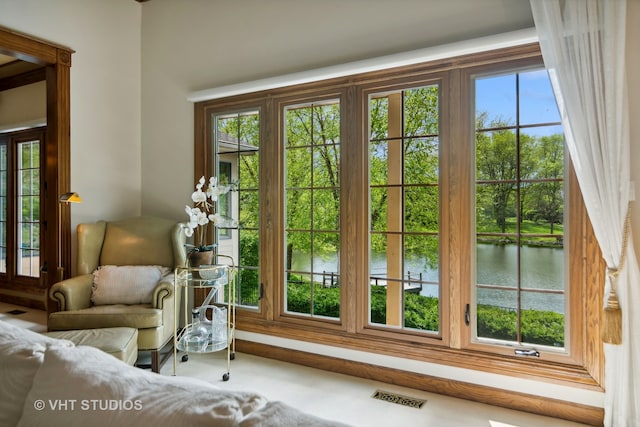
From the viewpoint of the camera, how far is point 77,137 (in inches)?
138

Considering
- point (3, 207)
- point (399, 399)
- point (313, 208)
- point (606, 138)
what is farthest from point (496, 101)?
point (3, 207)

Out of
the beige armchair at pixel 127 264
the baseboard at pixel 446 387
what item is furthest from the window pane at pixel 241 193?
the baseboard at pixel 446 387

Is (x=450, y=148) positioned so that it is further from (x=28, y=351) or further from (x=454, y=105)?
(x=28, y=351)

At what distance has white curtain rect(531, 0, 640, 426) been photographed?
6.61 ft

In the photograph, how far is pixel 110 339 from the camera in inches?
95.0

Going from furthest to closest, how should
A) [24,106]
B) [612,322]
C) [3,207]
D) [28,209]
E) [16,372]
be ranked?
1. [3,207]
2. [28,209]
3. [24,106]
4. [612,322]
5. [16,372]

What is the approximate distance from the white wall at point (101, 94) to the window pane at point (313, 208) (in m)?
1.78

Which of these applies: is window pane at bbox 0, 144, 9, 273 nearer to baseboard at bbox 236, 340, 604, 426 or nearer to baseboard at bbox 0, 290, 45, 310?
baseboard at bbox 0, 290, 45, 310

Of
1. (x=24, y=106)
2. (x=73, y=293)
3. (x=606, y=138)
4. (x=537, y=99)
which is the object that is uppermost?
(x=24, y=106)

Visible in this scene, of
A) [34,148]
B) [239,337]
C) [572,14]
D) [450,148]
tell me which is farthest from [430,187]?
[34,148]

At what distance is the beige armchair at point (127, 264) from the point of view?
274 cm

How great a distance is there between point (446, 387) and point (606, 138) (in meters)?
1.78

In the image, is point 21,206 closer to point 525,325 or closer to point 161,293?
point 161,293

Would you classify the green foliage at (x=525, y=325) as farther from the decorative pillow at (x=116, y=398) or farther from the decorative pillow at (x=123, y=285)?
the decorative pillow at (x=123, y=285)
